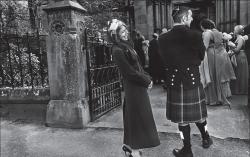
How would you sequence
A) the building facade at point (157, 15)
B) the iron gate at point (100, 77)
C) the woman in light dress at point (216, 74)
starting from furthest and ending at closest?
the building facade at point (157, 15) → the woman in light dress at point (216, 74) → the iron gate at point (100, 77)

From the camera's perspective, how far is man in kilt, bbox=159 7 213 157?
3555 mm

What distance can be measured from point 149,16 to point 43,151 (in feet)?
33.6

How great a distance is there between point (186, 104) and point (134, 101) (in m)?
0.68

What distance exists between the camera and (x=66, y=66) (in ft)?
17.4

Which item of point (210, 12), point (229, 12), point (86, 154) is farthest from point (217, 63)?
point (210, 12)

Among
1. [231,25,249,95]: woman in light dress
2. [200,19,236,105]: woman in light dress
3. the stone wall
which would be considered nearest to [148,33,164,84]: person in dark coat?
[231,25,249,95]: woman in light dress

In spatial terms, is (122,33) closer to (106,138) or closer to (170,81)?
(170,81)

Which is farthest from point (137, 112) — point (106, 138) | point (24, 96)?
point (24, 96)

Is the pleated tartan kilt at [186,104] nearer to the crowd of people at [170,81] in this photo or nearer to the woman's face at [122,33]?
the crowd of people at [170,81]

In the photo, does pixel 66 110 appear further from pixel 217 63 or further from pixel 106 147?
pixel 217 63

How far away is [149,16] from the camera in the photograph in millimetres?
13383

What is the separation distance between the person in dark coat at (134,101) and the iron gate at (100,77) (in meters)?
2.01

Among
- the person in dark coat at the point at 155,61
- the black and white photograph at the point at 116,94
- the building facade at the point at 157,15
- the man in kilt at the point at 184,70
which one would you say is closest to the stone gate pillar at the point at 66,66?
the black and white photograph at the point at 116,94

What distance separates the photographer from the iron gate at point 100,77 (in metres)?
5.62
